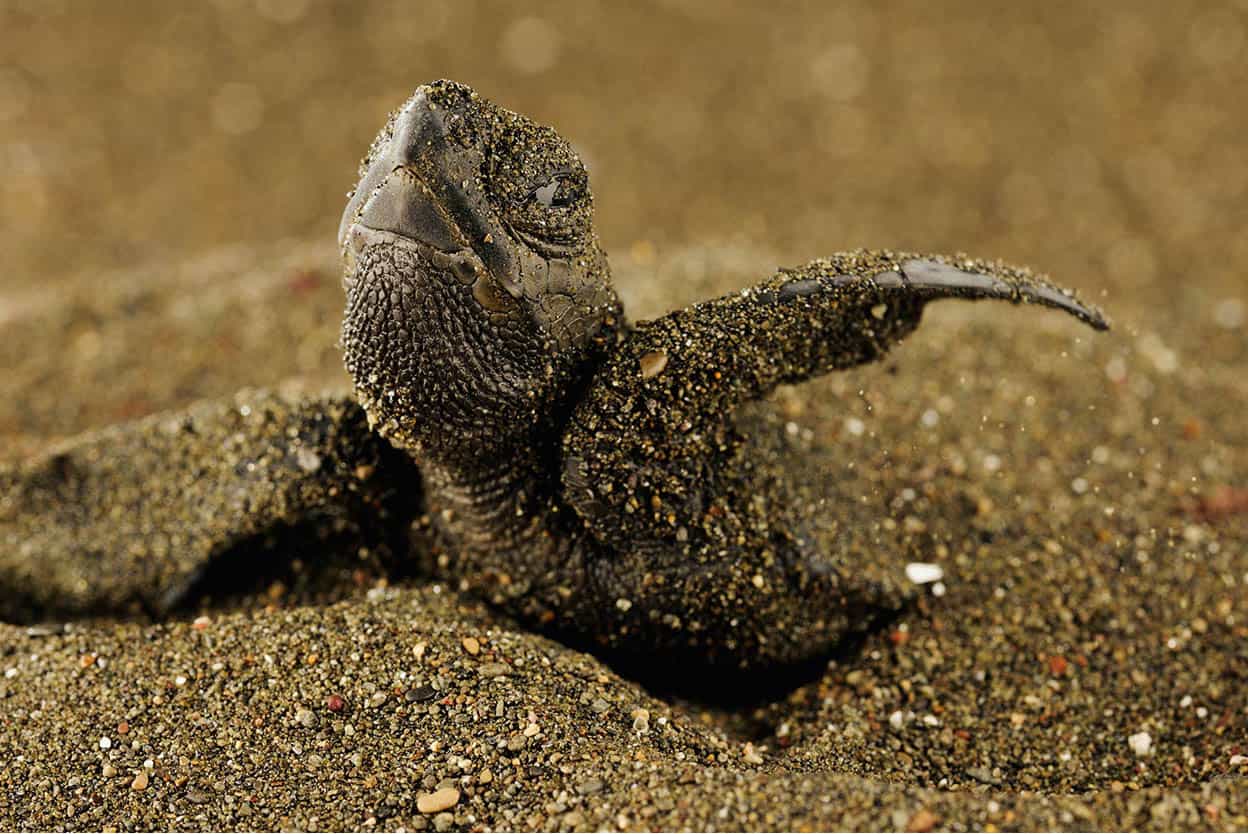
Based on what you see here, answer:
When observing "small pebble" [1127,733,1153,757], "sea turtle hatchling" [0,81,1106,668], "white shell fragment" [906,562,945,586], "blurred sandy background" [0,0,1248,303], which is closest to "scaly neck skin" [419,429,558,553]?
"sea turtle hatchling" [0,81,1106,668]

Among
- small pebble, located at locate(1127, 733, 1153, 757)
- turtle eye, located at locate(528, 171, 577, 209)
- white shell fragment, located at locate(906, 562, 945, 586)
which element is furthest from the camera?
white shell fragment, located at locate(906, 562, 945, 586)

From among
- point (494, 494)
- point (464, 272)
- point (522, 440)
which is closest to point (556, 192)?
point (464, 272)

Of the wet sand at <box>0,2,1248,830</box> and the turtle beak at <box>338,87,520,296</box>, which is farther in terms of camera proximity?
the wet sand at <box>0,2,1248,830</box>

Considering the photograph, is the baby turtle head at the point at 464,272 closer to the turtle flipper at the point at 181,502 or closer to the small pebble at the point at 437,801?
the turtle flipper at the point at 181,502

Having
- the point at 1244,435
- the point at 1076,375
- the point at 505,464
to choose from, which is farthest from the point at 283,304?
the point at 1244,435

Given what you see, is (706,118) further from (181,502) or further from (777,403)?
(181,502)

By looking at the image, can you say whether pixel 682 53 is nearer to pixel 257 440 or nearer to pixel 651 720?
pixel 257 440

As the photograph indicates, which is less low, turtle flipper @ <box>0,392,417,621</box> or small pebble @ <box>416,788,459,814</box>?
turtle flipper @ <box>0,392,417,621</box>

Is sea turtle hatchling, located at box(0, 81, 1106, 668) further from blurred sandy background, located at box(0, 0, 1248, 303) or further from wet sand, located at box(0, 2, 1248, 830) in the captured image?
blurred sandy background, located at box(0, 0, 1248, 303)

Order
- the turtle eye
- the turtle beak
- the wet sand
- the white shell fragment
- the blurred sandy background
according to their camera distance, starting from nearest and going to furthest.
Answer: the turtle beak
the turtle eye
the wet sand
the white shell fragment
the blurred sandy background
